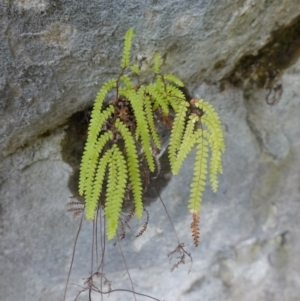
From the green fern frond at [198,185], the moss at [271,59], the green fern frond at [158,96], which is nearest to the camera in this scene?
the green fern frond at [198,185]

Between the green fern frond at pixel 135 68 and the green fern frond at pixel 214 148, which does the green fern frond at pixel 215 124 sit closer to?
the green fern frond at pixel 214 148

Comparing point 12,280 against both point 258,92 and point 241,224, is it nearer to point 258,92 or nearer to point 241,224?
point 241,224

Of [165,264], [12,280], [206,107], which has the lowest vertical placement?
[12,280]

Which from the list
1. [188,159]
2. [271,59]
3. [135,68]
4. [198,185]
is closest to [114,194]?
[198,185]

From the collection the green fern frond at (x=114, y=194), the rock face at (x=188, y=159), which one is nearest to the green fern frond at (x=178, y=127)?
the green fern frond at (x=114, y=194)

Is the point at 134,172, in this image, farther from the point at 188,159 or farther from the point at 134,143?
the point at 188,159

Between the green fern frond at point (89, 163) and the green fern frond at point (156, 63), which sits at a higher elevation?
the green fern frond at point (156, 63)

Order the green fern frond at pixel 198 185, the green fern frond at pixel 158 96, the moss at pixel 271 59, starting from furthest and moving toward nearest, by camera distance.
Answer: the moss at pixel 271 59
the green fern frond at pixel 158 96
the green fern frond at pixel 198 185

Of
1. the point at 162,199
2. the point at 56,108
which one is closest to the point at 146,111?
the point at 56,108
